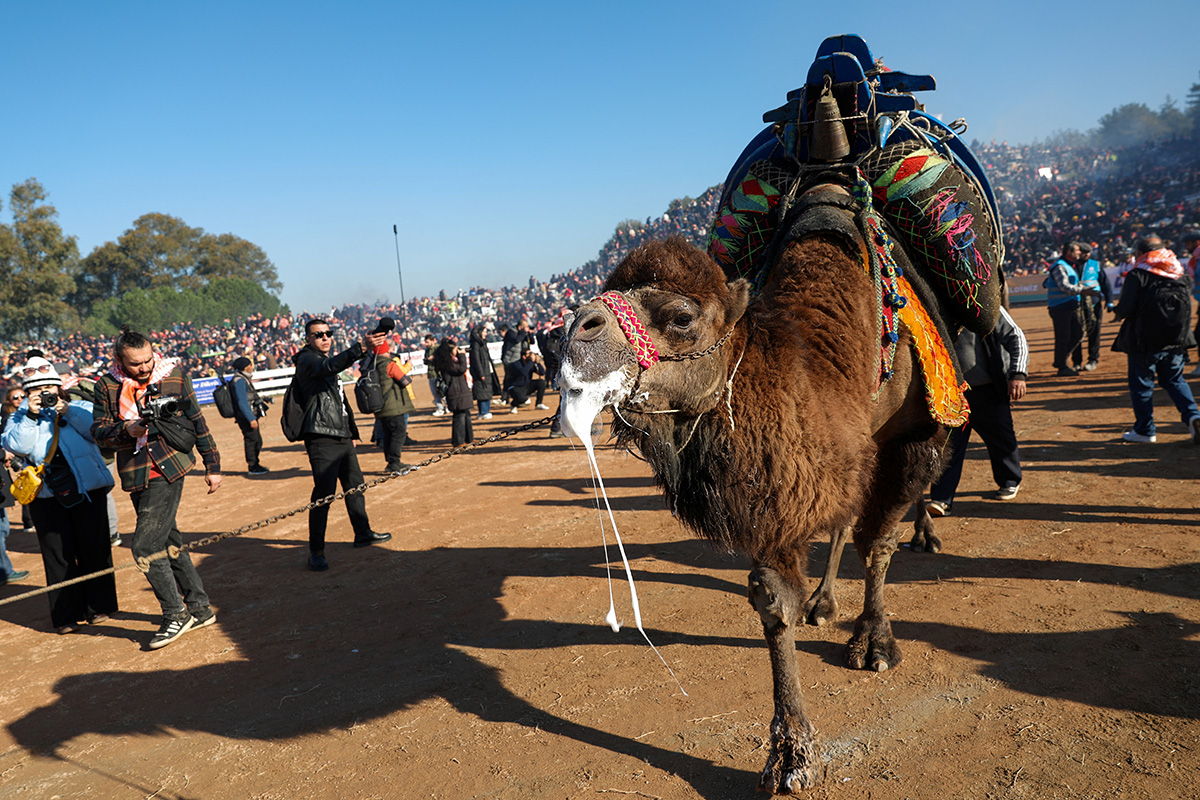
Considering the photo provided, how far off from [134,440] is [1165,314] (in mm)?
9638

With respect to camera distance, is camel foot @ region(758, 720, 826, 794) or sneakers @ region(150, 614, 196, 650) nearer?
camel foot @ region(758, 720, 826, 794)

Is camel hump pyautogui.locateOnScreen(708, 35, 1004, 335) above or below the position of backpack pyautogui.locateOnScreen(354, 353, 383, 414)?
above

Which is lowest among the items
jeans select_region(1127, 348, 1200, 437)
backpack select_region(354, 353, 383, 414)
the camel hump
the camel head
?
jeans select_region(1127, 348, 1200, 437)

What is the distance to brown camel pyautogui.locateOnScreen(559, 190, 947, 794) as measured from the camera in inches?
97.5

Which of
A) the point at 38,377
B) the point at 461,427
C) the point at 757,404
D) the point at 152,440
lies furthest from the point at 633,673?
the point at 461,427

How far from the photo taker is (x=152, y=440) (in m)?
5.38

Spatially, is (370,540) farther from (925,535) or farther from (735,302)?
(735,302)

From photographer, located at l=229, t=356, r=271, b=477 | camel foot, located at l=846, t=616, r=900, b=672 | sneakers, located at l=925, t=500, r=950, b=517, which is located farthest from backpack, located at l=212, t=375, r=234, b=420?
camel foot, located at l=846, t=616, r=900, b=672

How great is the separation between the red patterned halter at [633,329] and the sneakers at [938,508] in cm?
465

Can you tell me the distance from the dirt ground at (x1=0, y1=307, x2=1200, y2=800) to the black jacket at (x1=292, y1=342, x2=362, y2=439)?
142cm

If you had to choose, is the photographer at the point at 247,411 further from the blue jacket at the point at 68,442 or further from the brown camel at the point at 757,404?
the brown camel at the point at 757,404

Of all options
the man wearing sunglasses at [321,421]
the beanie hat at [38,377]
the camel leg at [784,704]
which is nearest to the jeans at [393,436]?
the man wearing sunglasses at [321,421]

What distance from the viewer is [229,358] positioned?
33688 mm

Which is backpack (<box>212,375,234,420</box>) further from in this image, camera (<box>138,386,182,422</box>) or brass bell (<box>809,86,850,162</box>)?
brass bell (<box>809,86,850,162</box>)
